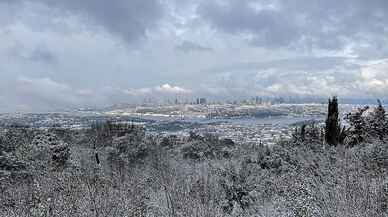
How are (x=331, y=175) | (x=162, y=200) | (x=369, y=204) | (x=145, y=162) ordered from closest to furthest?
(x=369, y=204), (x=331, y=175), (x=162, y=200), (x=145, y=162)

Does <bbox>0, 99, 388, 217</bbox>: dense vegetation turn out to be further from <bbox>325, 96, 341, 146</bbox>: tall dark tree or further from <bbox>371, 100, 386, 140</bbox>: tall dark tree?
<bbox>325, 96, 341, 146</bbox>: tall dark tree

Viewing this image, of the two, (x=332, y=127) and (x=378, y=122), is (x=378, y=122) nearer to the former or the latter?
(x=378, y=122)

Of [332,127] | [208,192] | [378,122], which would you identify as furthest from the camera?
[332,127]

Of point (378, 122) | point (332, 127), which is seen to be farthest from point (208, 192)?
point (378, 122)

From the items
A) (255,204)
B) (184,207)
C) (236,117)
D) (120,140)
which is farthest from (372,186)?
(236,117)

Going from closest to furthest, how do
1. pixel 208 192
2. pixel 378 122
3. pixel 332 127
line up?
pixel 208 192 → pixel 378 122 → pixel 332 127

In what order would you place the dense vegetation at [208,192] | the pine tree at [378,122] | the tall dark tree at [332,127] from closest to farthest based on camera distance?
the dense vegetation at [208,192] → the pine tree at [378,122] → the tall dark tree at [332,127]

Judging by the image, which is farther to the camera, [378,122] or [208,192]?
[378,122]

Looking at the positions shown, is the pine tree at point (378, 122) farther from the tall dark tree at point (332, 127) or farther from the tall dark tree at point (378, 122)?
the tall dark tree at point (332, 127)

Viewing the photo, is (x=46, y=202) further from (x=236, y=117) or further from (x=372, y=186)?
(x=236, y=117)

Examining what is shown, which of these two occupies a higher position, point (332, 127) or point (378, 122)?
point (378, 122)

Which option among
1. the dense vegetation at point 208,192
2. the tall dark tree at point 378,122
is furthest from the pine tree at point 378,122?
the dense vegetation at point 208,192
